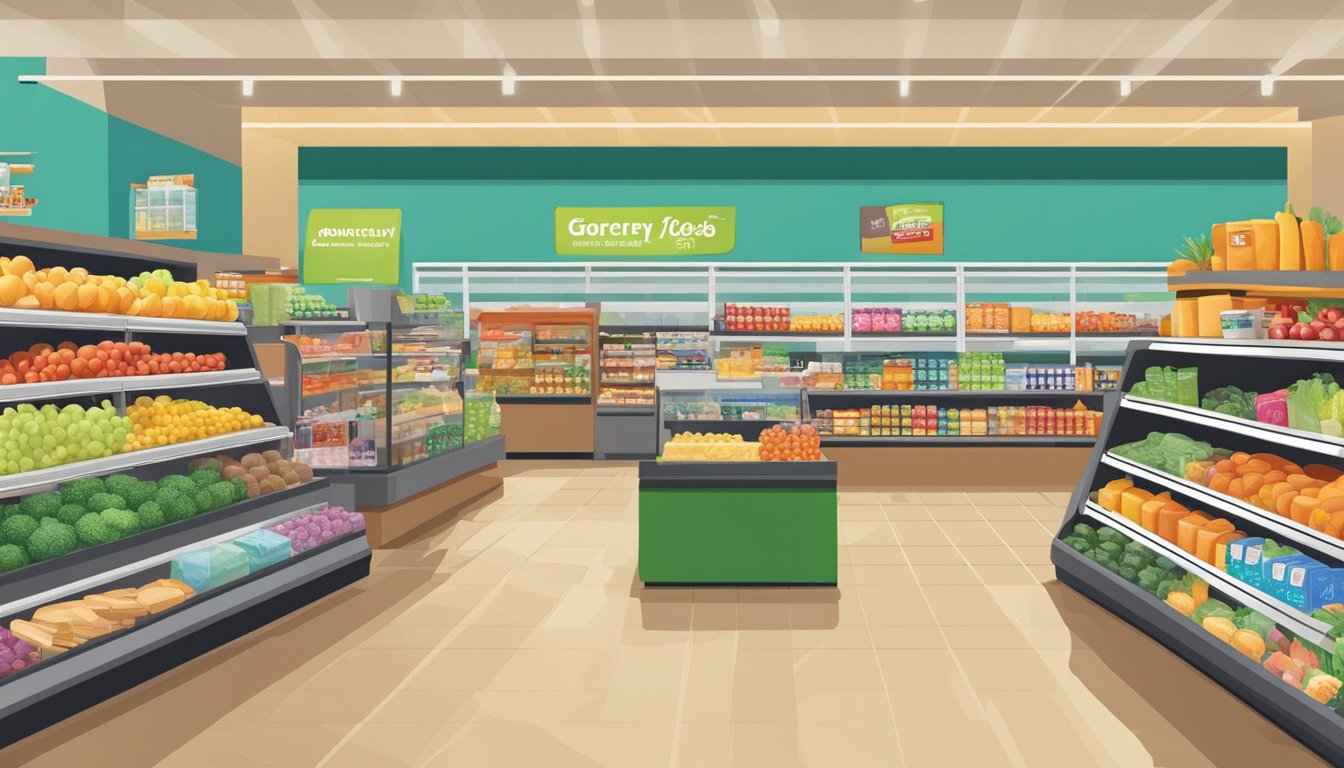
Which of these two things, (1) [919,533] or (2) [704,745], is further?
(1) [919,533]

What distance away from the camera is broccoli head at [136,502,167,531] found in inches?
153

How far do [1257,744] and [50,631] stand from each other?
4335 mm

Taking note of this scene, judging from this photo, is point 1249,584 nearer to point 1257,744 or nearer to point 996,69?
point 1257,744

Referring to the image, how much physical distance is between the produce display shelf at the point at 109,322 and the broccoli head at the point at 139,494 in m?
0.75

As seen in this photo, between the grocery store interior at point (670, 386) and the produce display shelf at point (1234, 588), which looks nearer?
the produce display shelf at point (1234, 588)

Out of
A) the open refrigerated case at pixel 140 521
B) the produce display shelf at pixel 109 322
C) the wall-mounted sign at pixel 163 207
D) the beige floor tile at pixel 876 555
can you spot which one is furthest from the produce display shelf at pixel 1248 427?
the wall-mounted sign at pixel 163 207

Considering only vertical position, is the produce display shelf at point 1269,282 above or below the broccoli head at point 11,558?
above

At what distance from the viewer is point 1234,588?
11.9 feet

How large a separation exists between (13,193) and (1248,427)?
28.1 ft

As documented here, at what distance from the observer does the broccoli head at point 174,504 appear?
4.06m

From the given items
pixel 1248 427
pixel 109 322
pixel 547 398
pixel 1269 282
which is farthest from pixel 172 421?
pixel 547 398

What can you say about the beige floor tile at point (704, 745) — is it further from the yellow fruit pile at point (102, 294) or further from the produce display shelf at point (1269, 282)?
the yellow fruit pile at point (102, 294)

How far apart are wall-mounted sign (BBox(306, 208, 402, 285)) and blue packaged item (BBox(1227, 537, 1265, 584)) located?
10.2 m

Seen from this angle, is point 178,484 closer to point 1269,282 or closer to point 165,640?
point 165,640
